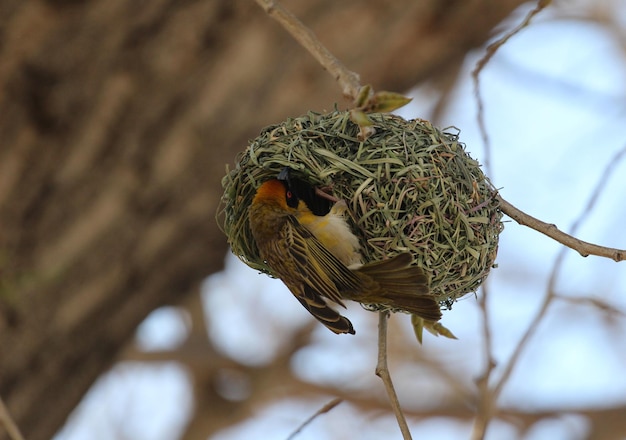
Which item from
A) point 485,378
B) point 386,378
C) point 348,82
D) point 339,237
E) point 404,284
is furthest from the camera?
point 485,378

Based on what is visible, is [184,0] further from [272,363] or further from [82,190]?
[272,363]

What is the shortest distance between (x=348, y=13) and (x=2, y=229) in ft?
7.58

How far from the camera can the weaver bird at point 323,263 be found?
2.39 metres

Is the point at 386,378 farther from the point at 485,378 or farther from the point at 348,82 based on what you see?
the point at 348,82

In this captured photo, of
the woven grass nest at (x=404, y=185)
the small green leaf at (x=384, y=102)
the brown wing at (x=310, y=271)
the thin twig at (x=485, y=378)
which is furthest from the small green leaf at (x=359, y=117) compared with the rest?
the thin twig at (x=485, y=378)

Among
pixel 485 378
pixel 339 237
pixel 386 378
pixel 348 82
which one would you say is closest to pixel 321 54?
pixel 348 82

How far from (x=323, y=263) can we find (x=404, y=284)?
31 cm

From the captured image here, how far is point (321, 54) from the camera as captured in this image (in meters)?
2.13

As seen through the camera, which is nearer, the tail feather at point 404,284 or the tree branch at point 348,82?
the tree branch at point 348,82

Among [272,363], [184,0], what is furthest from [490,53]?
[272,363]

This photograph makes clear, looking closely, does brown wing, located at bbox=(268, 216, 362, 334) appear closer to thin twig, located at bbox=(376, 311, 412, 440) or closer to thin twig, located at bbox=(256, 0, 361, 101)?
thin twig, located at bbox=(376, 311, 412, 440)

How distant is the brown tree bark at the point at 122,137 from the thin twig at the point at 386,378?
233cm

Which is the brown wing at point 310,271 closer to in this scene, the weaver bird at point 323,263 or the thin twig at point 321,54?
the weaver bird at point 323,263

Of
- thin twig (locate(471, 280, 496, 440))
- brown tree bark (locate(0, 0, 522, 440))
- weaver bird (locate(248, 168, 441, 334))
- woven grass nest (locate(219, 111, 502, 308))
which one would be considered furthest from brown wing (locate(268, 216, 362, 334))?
brown tree bark (locate(0, 0, 522, 440))
